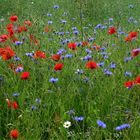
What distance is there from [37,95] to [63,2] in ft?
19.9

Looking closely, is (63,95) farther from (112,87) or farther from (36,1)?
(36,1)

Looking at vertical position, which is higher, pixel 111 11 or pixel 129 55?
pixel 129 55

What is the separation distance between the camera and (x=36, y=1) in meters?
9.22

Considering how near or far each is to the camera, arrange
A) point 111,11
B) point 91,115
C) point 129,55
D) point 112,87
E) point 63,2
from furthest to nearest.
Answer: point 63,2 → point 111,11 → point 129,55 → point 112,87 → point 91,115

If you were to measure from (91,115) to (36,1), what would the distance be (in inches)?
261

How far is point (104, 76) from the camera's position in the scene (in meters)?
3.39

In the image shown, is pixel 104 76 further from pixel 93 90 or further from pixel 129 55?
pixel 129 55

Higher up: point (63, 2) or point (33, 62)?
point (33, 62)

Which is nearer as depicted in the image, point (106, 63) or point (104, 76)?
point (104, 76)

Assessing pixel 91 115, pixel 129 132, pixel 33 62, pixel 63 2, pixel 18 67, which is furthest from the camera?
pixel 63 2

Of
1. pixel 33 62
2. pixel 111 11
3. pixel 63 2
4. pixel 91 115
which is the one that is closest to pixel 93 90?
pixel 91 115

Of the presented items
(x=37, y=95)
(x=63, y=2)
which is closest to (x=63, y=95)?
(x=37, y=95)

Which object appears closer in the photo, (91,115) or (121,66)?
(91,115)

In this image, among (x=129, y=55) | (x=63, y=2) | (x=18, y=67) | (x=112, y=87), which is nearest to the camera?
(x=112, y=87)
